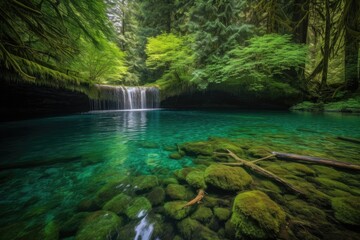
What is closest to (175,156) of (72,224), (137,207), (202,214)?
(137,207)

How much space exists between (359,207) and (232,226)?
125cm

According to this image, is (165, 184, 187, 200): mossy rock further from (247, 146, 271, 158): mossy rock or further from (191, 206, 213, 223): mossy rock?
(247, 146, 271, 158): mossy rock

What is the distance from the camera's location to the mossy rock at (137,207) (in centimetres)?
175

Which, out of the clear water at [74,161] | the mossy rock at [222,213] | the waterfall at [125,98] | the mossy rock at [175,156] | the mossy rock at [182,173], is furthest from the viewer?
the waterfall at [125,98]

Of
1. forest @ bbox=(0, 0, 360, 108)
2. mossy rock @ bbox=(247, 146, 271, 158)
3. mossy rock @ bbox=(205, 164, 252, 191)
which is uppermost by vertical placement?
forest @ bbox=(0, 0, 360, 108)

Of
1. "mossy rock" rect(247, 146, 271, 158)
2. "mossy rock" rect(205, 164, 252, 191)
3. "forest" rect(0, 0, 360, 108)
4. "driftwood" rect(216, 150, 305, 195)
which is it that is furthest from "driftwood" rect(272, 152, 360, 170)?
"forest" rect(0, 0, 360, 108)

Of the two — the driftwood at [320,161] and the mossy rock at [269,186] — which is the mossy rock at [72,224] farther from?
the driftwood at [320,161]

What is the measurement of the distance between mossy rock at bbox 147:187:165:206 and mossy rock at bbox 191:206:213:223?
45 centimetres

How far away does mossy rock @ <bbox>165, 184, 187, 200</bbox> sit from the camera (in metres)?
2.01

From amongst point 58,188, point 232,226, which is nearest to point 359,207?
point 232,226

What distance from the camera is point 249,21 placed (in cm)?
1296

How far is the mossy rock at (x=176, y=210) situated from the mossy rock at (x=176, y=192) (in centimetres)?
10

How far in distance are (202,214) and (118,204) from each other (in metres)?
0.95

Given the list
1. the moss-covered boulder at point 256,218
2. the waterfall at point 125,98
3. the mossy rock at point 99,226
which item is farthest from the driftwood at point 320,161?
the waterfall at point 125,98
